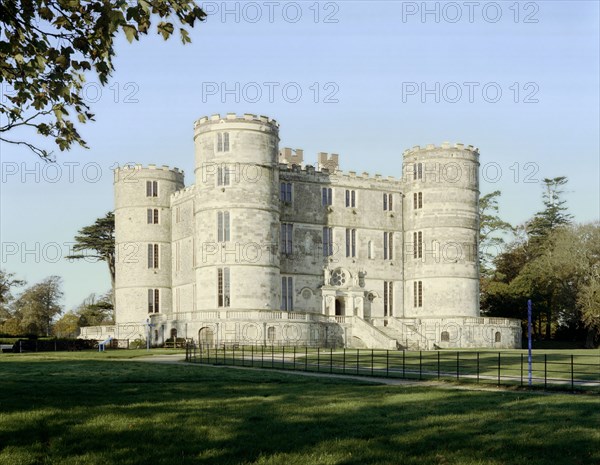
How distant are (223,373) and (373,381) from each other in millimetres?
5382

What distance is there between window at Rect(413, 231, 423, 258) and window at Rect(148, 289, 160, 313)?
1998 cm

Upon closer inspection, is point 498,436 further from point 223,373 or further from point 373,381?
point 223,373

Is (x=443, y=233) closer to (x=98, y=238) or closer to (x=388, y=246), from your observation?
(x=388, y=246)

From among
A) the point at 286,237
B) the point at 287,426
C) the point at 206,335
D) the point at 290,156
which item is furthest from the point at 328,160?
the point at 287,426

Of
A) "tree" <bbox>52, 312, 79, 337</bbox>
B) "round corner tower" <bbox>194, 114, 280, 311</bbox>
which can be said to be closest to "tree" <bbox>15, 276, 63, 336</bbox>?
"tree" <bbox>52, 312, 79, 337</bbox>

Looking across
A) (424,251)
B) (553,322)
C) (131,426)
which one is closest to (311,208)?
(424,251)

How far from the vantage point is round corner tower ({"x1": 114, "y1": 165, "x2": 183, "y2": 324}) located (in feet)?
223

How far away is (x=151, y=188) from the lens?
227ft

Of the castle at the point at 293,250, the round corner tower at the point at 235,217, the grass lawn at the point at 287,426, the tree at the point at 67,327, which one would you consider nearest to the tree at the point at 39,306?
the tree at the point at 67,327

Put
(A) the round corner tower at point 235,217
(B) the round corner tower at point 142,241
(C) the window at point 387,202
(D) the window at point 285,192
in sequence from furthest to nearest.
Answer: (C) the window at point 387,202
(B) the round corner tower at point 142,241
(D) the window at point 285,192
(A) the round corner tower at point 235,217

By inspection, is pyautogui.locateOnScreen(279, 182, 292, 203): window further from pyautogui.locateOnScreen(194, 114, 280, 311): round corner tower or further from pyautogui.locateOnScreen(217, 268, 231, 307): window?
pyautogui.locateOnScreen(217, 268, 231, 307): window

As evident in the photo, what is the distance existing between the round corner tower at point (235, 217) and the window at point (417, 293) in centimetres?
1244

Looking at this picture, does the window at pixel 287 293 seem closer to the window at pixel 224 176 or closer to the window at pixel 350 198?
the window at pixel 350 198

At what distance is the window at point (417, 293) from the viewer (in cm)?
6669
